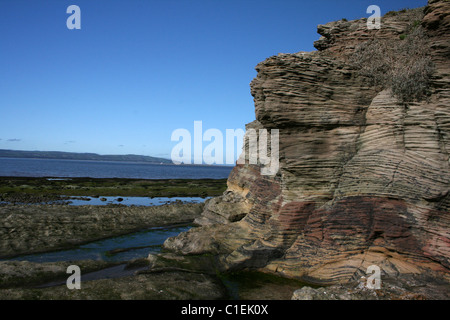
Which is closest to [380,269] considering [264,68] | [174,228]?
[264,68]

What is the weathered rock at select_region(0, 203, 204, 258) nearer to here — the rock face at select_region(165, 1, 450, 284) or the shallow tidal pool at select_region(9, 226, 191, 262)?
the shallow tidal pool at select_region(9, 226, 191, 262)

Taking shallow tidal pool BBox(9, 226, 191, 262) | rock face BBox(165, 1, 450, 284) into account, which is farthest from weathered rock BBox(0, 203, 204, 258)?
rock face BBox(165, 1, 450, 284)

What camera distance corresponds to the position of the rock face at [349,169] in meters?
14.3

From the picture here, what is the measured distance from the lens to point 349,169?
666 inches

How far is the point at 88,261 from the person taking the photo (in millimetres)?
19547

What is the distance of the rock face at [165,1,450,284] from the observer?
14344 mm

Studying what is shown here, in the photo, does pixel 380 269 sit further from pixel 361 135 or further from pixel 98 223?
pixel 98 223

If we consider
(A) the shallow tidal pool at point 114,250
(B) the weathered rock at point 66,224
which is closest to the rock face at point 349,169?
(A) the shallow tidal pool at point 114,250

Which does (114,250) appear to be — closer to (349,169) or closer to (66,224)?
(66,224)

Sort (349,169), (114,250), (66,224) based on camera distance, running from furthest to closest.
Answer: (66,224)
(114,250)
(349,169)

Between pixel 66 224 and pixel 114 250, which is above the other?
pixel 66 224

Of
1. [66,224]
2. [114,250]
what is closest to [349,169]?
[114,250]

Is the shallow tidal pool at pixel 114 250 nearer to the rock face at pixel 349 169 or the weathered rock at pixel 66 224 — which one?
the weathered rock at pixel 66 224
